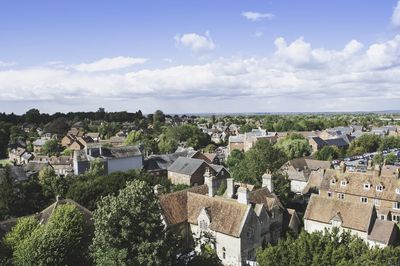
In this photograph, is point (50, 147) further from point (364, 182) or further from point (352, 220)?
point (352, 220)

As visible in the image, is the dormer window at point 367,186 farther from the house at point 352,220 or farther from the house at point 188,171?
the house at point 188,171

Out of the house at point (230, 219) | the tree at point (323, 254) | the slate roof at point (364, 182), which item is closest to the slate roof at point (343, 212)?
the house at point (230, 219)

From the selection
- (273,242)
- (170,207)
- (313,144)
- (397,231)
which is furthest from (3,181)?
(313,144)

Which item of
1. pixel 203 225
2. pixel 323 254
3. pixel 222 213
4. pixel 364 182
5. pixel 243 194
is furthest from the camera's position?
pixel 364 182

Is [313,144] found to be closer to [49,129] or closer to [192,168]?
[192,168]

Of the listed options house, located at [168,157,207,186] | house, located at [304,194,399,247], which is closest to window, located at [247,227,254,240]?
house, located at [304,194,399,247]

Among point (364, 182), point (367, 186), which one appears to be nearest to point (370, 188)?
point (367, 186)

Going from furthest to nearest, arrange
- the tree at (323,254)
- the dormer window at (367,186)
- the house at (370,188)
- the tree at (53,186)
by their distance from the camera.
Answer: the tree at (53,186) < the dormer window at (367,186) < the house at (370,188) < the tree at (323,254)

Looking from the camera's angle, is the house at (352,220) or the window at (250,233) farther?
the house at (352,220)
